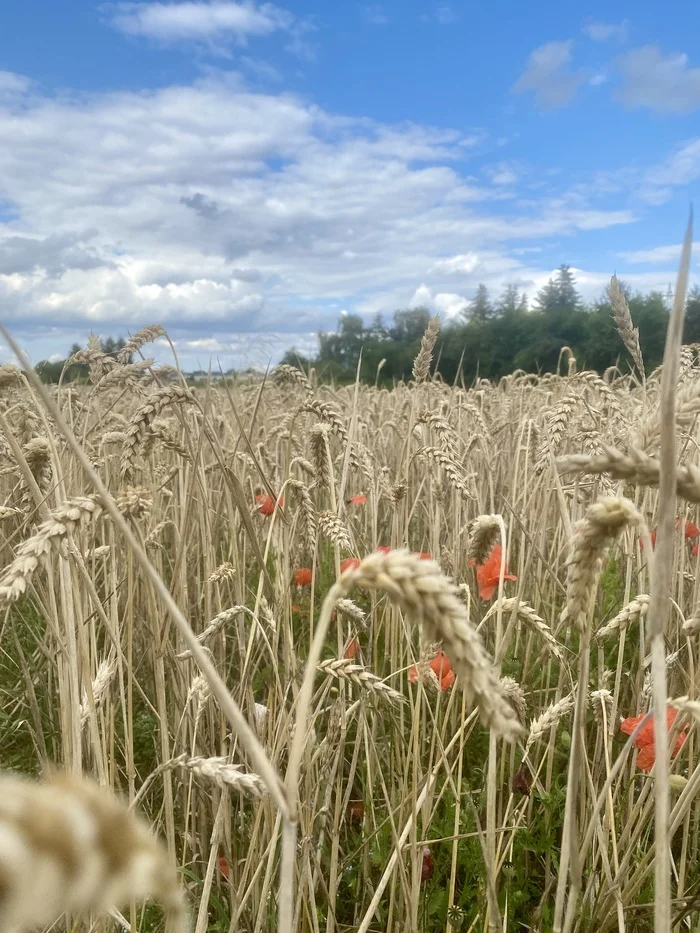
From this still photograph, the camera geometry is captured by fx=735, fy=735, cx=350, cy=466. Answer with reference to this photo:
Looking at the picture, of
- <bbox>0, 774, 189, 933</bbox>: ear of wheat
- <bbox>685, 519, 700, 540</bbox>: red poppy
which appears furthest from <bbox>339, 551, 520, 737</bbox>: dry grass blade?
<bbox>685, 519, 700, 540</bbox>: red poppy

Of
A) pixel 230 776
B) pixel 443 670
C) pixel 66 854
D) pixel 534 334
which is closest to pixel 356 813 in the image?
pixel 443 670

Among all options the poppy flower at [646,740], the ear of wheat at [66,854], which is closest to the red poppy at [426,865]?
the poppy flower at [646,740]

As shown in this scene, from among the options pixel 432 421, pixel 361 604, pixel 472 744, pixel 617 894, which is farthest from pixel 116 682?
pixel 617 894

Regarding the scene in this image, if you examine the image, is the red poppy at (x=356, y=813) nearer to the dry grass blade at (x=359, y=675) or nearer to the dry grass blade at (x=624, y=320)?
the dry grass blade at (x=359, y=675)

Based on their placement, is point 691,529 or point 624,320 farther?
point 691,529

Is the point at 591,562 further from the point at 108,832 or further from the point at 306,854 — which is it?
the point at 306,854

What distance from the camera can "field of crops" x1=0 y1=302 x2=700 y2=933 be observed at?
749mm

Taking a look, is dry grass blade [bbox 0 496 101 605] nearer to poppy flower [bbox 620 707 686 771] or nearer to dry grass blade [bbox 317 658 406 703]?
dry grass blade [bbox 317 658 406 703]

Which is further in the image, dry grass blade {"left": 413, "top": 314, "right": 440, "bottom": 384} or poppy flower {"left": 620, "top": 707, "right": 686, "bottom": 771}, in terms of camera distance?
dry grass blade {"left": 413, "top": 314, "right": 440, "bottom": 384}

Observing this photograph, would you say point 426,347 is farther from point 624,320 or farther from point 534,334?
point 534,334

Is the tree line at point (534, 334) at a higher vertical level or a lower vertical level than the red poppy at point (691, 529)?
higher

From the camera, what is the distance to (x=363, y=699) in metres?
1.28

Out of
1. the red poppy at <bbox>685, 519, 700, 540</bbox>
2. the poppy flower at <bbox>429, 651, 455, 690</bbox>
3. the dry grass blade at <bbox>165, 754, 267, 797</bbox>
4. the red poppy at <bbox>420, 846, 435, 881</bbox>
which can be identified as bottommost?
the red poppy at <bbox>420, 846, 435, 881</bbox>

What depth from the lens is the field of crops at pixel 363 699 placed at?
749 mm
